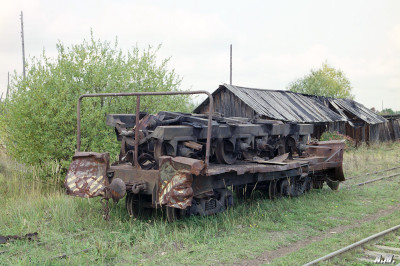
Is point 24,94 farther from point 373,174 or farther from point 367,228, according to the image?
point 373,174

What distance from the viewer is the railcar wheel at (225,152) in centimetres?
878

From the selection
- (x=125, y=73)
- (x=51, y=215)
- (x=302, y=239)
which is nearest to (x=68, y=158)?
(x=125, y=73)

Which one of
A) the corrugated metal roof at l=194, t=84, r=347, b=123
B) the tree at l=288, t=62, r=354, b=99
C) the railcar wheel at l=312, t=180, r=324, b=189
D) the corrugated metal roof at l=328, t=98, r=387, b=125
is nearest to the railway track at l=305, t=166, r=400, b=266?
the railcar wheel at l=312, t=180, r=324, b=189

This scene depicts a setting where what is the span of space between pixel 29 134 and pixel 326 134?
66.8 ft

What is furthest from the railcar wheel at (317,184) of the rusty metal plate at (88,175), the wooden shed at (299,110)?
the wooden shed at (299,110)

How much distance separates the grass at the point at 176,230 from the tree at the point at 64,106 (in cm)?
142

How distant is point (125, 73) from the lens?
527 inches

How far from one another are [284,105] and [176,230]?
18.4 metres

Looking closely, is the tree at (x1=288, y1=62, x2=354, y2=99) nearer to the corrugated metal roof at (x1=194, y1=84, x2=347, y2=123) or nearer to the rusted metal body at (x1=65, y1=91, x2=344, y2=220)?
the corrugated metal roof at (x1=194, y1=84, x2=347, y2=123)

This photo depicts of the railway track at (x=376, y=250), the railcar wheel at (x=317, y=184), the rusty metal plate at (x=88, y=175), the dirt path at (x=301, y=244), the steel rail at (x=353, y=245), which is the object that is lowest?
the dirt path at (x=301, y=244)

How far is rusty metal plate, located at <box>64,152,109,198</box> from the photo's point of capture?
306 inches

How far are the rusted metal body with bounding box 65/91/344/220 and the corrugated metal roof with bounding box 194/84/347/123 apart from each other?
12.1 meters

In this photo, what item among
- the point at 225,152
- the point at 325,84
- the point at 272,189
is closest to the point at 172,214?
the point at 225,152

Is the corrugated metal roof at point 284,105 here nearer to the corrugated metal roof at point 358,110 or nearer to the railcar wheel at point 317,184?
the corrugated metal roof at point 358,110
